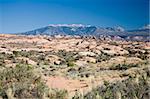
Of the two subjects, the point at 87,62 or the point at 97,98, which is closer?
the point at 97,98

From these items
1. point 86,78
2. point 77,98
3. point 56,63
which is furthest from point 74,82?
point 56,63

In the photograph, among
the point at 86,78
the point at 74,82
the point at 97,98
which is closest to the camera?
the point at 97,98

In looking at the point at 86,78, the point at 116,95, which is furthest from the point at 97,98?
the point at 86,78

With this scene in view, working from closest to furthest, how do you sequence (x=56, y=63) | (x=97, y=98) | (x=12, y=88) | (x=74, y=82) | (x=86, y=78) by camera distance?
(x=97, y=98) → (x=12, y=88) → (x=74, y=82) → (x=86, y=78) → (x=56, y=63)

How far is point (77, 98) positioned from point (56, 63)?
26414mm

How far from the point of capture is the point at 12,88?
12922mm

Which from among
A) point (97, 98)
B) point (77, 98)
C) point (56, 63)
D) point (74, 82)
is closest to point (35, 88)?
point (77, 98)

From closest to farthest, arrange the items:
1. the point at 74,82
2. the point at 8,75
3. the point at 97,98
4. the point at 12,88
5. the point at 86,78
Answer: the point at 97,98, the point at 12,88, the point at 8,75, the point at 74,82, the point at 86,78

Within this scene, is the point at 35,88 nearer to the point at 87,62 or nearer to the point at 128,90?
the point at 128,90

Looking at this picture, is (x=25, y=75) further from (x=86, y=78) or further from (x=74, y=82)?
(x=86, y=78)

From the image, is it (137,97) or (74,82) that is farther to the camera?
(74,82)

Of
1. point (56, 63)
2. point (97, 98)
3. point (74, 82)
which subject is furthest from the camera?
point (56, 63)

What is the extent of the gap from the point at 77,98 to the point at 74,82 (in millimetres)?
10124

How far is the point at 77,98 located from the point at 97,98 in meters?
1.47
